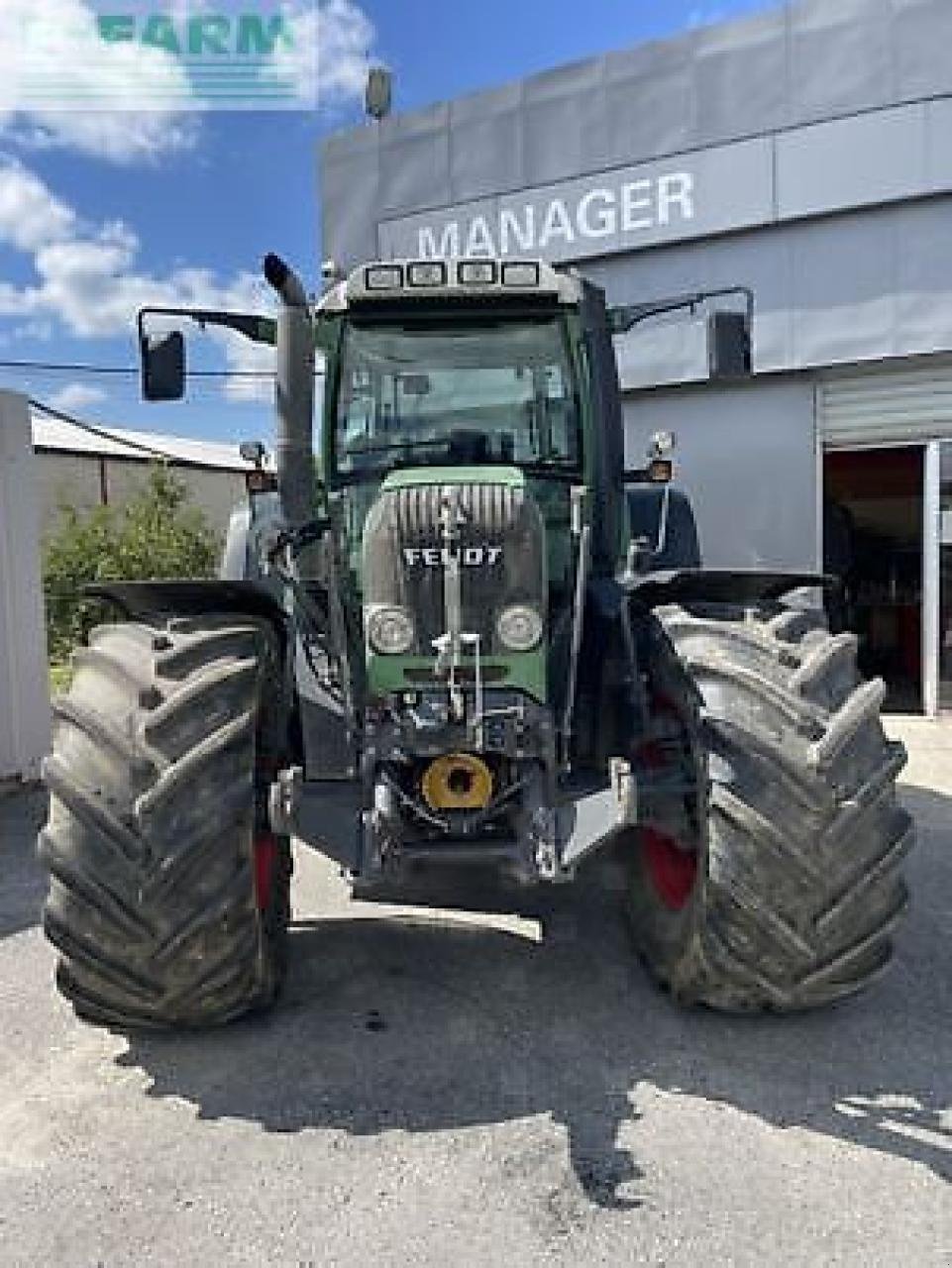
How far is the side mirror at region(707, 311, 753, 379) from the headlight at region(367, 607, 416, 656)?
2.15 meters

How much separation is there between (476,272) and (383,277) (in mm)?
310

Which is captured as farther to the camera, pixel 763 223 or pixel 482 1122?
pixel 763 223

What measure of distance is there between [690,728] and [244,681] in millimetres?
1317

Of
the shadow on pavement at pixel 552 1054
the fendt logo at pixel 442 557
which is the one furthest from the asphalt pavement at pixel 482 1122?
the fendt logo at pixel 442 557

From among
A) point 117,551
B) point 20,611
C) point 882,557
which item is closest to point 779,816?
point 20,611

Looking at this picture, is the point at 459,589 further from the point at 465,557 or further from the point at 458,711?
the point at 458,711

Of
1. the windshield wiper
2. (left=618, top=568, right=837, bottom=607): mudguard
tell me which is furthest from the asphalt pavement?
the windshield wiper

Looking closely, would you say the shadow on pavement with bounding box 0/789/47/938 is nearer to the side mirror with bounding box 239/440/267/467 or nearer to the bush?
the side mirror with bounding box 239/440/267/467

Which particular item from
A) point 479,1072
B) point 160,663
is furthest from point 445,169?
point 479,1072

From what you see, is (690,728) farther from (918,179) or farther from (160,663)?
(918,179)

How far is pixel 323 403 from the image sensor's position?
4.04 m

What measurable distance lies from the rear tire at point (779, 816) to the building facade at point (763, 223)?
6208 millimetres

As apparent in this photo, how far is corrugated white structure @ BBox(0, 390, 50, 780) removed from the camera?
286 inches

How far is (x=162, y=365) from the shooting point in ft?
13.7
